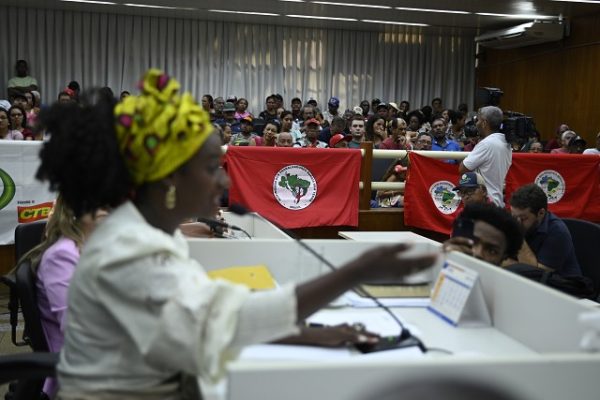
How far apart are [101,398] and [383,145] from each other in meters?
5.57

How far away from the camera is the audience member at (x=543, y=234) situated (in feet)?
10.00

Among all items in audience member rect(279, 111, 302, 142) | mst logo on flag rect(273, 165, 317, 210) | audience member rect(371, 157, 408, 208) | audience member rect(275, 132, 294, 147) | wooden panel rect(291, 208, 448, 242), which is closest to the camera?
mst logo on flag rect(273, 165, 317, 210)

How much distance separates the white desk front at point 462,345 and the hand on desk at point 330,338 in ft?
0.57

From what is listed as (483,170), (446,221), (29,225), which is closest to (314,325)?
(29,225)

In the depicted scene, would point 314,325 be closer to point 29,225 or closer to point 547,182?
point 29,225

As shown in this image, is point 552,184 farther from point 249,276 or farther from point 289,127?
point 249,276

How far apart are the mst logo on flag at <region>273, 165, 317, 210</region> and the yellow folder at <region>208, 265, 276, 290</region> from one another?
2.65 metres

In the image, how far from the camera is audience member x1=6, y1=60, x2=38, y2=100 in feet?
A: 32.6

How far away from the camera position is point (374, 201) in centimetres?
536

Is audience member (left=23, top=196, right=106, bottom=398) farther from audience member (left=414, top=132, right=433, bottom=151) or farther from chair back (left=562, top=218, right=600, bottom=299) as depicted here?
audience member (left=414, top=132, right=433, bottom=151)

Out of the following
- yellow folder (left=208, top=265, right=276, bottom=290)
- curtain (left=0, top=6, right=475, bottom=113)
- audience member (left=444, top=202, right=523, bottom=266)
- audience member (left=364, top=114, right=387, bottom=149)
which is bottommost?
yellow folder (left=208, top=265, right=276, bottom=290)

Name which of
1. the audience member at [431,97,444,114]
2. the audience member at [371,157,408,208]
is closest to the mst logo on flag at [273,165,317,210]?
the audience member at [371,157,408,208]

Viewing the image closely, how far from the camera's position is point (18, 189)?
4406 mm

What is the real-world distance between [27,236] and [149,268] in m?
1.50
